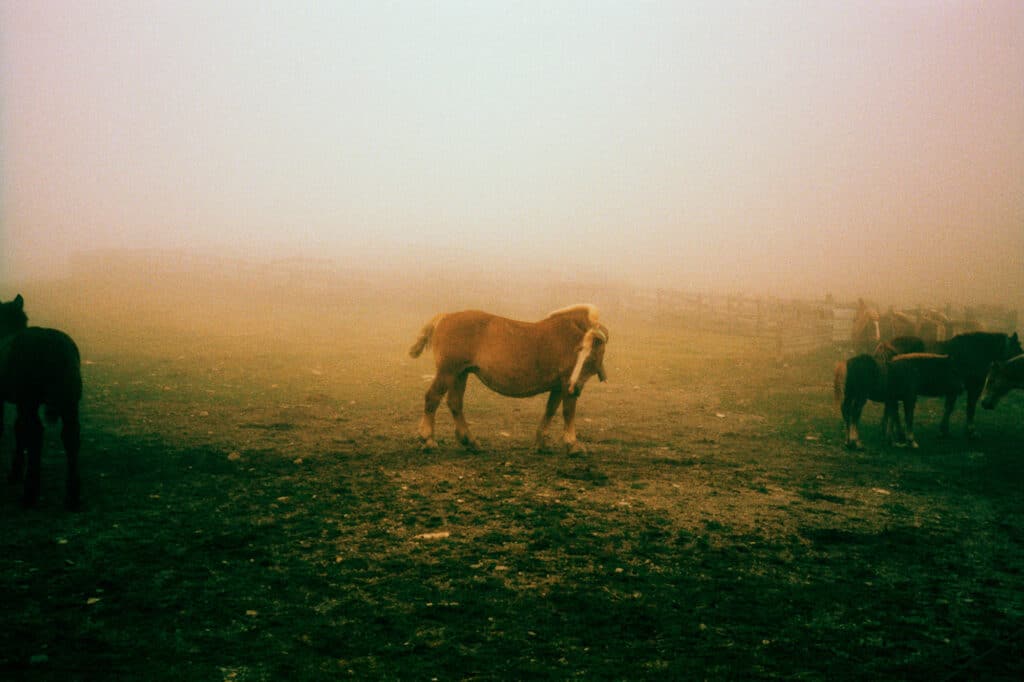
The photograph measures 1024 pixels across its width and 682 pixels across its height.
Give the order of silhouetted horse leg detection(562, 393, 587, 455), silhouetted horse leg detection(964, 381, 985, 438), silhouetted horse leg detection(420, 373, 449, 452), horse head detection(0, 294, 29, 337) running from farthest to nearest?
silhouetted horse leg detection(964, 381, 985, 438) → silhouetted horse leg detection(562, 393, 587, 455) → silhouetted horse leg detection(420, 373, 449, 452) → horse head detection(0, 294, 29, 337)

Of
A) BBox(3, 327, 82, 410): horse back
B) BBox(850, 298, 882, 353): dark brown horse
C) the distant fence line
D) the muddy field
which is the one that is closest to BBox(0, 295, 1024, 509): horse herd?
BBox(3, 327, 82, 410): horse back

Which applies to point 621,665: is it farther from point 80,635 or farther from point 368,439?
point 368,439

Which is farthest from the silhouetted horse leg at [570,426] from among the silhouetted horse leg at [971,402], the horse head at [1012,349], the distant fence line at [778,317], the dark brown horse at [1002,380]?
the distant fence line at [778,317]

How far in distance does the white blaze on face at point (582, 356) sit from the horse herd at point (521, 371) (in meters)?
0.01

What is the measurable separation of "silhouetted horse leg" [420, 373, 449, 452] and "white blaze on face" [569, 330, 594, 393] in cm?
146

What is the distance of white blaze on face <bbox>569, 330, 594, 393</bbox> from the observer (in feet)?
26.3

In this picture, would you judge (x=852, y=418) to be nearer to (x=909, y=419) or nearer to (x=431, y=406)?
(x=909, y=419)

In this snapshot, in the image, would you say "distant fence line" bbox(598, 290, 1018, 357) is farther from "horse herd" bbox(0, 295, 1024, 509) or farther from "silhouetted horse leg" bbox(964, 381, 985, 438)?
"horse herd" bbox(0, 295, 1024, 509)

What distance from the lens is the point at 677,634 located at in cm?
410

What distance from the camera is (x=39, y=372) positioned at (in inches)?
229

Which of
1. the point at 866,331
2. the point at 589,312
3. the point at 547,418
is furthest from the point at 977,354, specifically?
the point at 866,331

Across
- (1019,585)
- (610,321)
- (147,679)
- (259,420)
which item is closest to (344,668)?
(147,679)

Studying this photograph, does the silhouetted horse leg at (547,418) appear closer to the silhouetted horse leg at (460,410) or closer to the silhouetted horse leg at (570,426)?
the silhouetted horse leg at (570,426)

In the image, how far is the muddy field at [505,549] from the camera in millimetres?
3836
